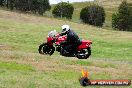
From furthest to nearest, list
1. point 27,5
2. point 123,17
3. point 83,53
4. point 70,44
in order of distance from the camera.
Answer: point 123,17, point 27,5, point 83,53, point 70,44

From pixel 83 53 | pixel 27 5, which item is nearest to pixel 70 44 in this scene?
pixel 83 53

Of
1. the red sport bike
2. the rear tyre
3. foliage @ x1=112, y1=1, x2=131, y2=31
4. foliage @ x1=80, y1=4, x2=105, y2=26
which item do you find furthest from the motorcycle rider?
foliage @ x1=80, y1=4, x2=105, y2=26

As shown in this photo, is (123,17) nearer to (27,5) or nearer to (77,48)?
(27,5)

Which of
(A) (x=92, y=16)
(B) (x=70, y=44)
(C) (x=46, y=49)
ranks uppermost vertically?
(B) (x=70, y=44)

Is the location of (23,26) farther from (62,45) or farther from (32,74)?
(32,74)

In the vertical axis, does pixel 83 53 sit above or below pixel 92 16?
above

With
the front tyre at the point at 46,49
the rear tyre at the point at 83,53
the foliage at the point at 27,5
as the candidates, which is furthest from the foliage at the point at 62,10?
A: the rear tyre at the point at 83,53

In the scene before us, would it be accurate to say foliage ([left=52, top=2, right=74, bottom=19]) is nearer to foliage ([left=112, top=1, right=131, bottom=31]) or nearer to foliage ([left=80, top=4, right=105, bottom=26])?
foliage ([left=80, top=4, right=105, bottom=26])

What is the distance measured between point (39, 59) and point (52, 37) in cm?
185

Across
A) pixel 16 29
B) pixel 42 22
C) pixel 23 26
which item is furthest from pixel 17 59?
pixel 42 22

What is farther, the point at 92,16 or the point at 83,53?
the point at 92,16

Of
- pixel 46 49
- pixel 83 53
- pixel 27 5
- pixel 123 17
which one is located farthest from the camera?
pixel 123 17

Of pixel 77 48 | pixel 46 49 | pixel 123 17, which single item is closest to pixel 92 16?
pixel 123 17

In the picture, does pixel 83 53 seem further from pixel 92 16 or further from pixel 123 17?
pixel 92 16
